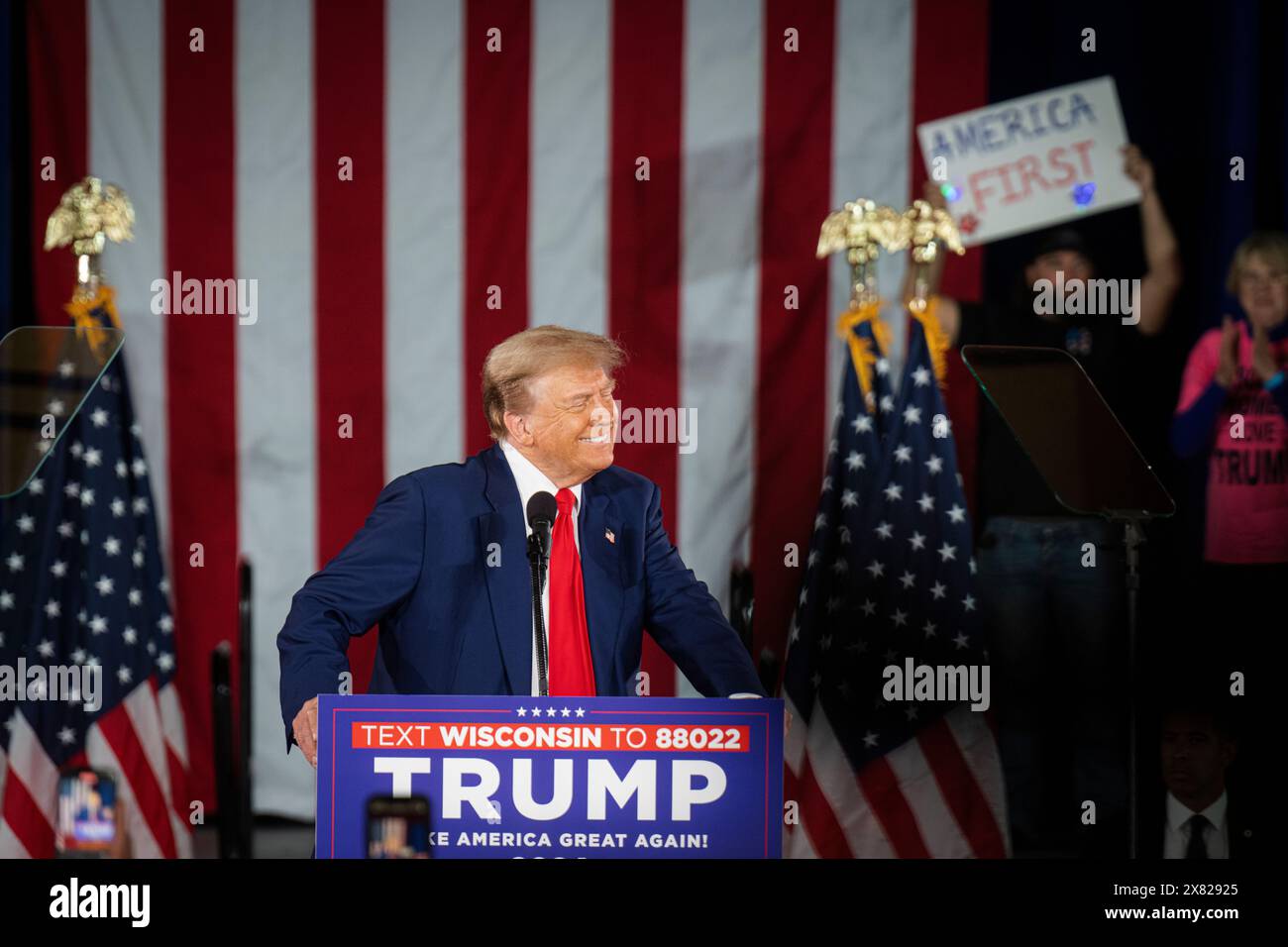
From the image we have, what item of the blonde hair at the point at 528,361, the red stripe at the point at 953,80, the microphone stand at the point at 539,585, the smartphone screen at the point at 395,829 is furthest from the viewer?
the red stripe at the point at 953,80

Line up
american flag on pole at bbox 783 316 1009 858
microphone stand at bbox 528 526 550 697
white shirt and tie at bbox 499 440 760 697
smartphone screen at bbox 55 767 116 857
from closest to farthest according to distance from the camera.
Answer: microphone stand at bbox 528 526 550 697 < white shirt and tie at bbox 499 440 760 697 < smartphone screen at bbox 55 767 116 857 < american flag on pole at bbox 783 316 1009 858

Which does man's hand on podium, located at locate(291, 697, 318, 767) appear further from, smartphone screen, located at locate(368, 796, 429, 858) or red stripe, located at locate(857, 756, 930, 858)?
red stripe, located at locate(857, 756, 930, 858)

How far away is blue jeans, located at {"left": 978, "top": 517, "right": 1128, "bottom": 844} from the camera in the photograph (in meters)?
4.30

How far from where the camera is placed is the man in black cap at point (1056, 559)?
429 centimetres

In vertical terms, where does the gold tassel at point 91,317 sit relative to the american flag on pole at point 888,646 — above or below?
above

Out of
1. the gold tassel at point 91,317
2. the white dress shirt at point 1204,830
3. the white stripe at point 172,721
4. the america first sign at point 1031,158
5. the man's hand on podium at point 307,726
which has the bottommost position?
the white dress shirt at point 1204,830

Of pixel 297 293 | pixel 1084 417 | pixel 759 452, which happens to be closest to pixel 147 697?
pixel 297 293

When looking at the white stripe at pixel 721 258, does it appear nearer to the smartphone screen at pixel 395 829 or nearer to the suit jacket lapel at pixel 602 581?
the suit jacket lapel at pixel 602 581

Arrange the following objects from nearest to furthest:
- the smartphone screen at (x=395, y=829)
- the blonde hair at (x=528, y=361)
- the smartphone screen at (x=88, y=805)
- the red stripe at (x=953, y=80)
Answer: the smartphone screen at (x=395, y=829) → the blonde hair at (x=528, y=361) → the smartphone screen at (x=88, y=805) → the red stripe at (x=953, y=80)

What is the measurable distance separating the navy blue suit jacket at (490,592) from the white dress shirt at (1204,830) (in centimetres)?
168

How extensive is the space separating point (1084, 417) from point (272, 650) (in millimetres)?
2506

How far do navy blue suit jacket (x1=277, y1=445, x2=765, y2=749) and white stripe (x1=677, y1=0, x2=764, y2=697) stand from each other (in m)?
0.81

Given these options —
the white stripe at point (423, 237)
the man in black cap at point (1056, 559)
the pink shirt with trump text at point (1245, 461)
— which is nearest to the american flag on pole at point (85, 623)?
the white stripe at point (423, 237)

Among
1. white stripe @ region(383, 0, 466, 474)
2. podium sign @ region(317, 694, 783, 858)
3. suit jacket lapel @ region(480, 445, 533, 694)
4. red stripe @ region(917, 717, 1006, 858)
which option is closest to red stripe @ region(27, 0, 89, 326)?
white stripe @ region(383, 0, 466, 474)
